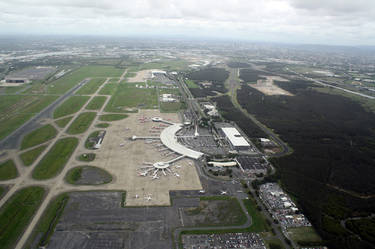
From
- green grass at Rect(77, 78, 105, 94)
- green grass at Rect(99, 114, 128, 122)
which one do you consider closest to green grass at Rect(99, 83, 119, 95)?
green grass at Rect(77, 78, 105, 94)

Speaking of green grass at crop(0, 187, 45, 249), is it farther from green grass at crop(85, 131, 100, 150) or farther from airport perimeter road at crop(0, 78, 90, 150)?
airport perimeter road at crop(0, 78, 90, 150)

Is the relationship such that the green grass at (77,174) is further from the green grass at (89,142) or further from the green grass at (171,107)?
the green grass at (171,107)

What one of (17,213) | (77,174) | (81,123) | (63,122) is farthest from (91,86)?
(17,213)

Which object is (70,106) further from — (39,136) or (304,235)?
(304,235)

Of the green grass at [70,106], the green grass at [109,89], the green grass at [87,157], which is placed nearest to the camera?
the green grass at [87,157]

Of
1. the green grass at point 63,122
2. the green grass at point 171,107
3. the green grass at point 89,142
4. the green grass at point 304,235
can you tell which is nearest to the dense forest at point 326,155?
the green grass at point 304,235

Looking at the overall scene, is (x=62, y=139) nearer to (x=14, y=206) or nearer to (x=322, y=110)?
(x=14, y=206)

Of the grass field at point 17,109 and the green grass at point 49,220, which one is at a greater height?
the grass field at point 17,109
